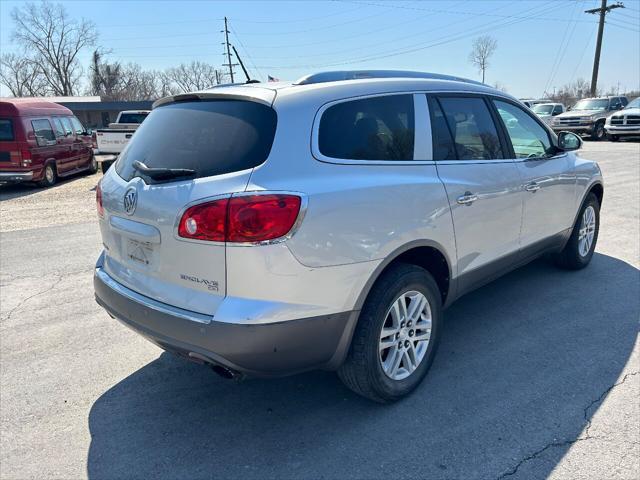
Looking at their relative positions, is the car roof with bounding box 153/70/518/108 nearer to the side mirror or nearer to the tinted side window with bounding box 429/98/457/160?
the tinted side window with bounding box 429/98/457/160

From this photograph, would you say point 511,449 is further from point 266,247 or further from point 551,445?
point 266,247

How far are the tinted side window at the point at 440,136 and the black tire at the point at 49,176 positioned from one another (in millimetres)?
11973

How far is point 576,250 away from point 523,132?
1.58 metres

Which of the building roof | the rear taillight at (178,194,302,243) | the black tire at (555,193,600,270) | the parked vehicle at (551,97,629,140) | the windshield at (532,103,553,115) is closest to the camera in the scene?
the rear taillight at (178,194,302,243)

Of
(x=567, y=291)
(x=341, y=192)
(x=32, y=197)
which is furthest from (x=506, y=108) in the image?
(x=32, y=197)

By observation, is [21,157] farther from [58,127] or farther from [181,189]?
[181,189]

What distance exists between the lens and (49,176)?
41.9ft

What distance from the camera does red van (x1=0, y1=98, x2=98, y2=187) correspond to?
11.6m

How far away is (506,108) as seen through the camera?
4.07 m

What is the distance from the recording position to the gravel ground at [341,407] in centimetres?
253

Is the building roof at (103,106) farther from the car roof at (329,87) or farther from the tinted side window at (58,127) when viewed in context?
the car roof at (329,87)

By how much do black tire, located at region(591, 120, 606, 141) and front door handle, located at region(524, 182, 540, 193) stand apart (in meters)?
24.0

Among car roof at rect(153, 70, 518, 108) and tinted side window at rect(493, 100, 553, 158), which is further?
tinted side window at rect(493, 100, 553, 158)

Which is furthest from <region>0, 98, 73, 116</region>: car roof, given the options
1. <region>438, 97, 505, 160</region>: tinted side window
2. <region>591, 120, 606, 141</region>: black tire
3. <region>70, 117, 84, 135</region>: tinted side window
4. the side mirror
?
<region>591, 120, 606, 141</region>: black tire
